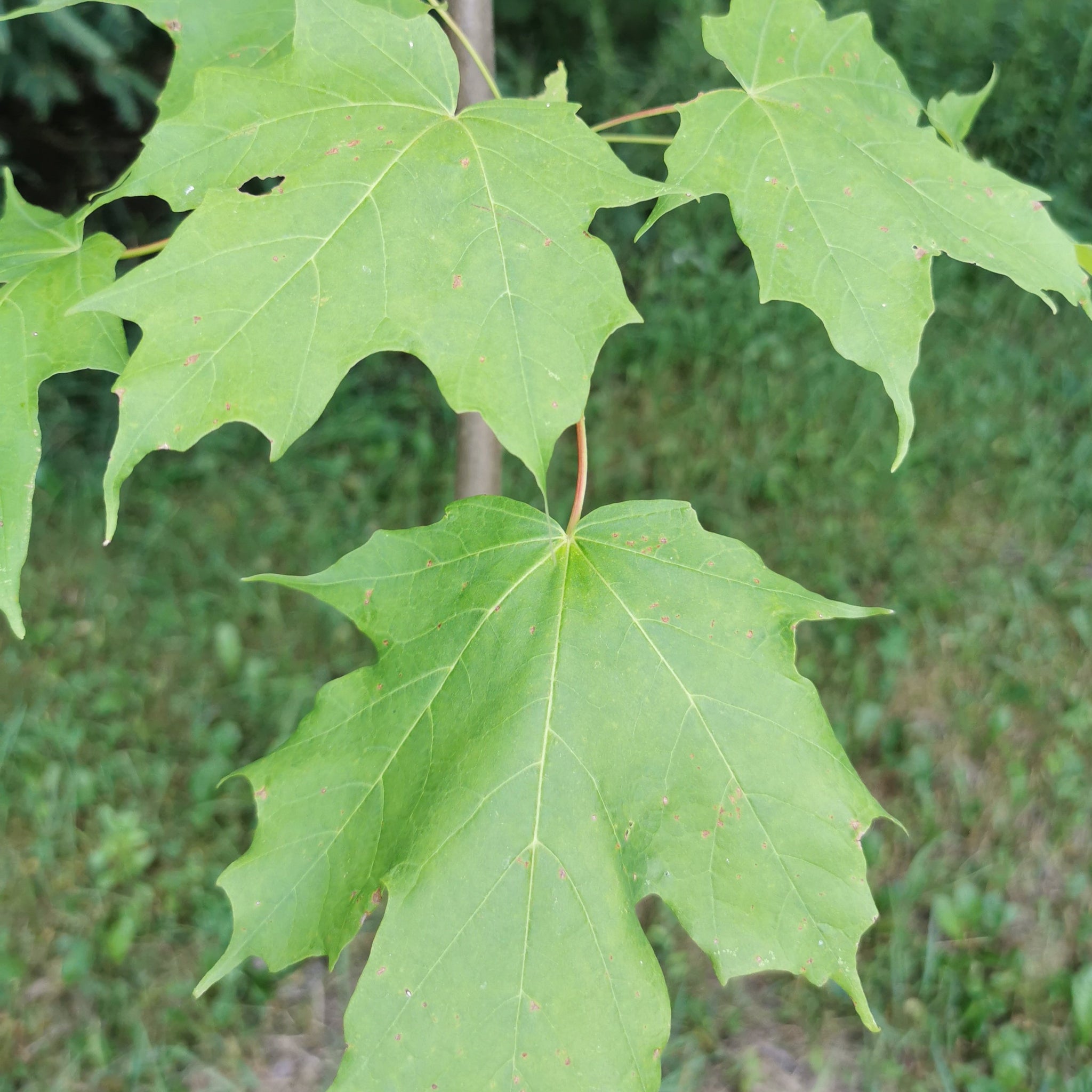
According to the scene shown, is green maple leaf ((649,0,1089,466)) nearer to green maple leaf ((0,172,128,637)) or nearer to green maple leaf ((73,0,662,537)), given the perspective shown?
green maple leaf ((73,0,662,537))

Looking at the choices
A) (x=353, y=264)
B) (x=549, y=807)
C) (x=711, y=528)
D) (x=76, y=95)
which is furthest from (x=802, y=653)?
(x=76, y=95)

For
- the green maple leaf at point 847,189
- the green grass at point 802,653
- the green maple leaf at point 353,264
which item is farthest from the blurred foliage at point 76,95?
the green maple leaf at point 847,189

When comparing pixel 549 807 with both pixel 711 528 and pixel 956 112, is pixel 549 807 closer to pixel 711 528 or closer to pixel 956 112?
pixel 956 112

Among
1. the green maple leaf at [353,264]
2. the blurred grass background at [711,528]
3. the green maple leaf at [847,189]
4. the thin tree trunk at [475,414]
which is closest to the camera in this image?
the green maple leaf at [353,264]

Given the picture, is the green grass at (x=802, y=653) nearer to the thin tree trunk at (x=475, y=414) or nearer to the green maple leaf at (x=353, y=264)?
the thin tree trunk at (x=475, y=414)

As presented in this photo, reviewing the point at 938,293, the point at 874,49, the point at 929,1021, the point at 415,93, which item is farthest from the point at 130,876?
the point at 938,293

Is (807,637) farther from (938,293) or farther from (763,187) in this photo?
(763,187)
